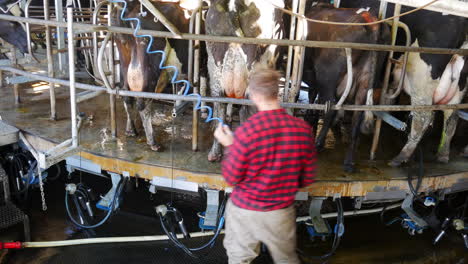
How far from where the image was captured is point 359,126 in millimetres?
4957

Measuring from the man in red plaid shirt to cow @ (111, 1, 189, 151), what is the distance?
216cm

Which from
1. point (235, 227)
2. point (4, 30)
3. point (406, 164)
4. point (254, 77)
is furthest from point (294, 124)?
point (4, 30)

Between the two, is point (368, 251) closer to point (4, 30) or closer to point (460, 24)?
point (460, 24)

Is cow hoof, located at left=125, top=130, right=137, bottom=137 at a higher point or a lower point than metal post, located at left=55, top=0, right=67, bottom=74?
lower

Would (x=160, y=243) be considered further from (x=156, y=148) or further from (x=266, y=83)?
(x=266, y=83)

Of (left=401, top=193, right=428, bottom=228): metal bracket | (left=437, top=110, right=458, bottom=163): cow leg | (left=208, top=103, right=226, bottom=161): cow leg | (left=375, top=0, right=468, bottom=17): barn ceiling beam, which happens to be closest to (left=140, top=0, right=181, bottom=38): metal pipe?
(left=208, top=103, right=226, bottom=161): cow leg

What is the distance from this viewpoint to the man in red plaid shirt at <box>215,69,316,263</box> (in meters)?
2.71

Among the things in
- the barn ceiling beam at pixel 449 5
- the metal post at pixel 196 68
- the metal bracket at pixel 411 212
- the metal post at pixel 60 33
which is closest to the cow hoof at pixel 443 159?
the metal bracket at pixel 411 212

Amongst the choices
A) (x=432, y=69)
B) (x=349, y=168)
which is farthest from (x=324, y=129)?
(x=432, y=69)

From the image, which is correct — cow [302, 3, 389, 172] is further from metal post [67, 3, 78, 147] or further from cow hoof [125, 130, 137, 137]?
metal post [67, 3, 78, 147]

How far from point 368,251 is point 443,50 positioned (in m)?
2.40

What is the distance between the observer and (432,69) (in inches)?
189

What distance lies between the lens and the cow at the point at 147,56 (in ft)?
15.8

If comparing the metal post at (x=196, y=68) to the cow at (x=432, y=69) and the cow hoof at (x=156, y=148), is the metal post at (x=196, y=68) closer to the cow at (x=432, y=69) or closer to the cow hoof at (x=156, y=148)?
the cow hoof at (x=156, y=148)
